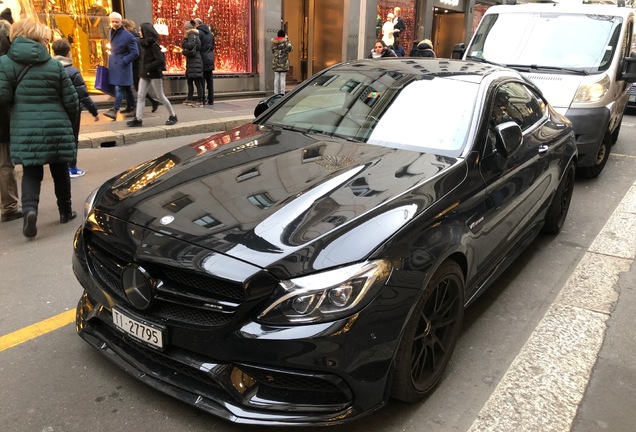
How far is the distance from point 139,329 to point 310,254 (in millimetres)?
844

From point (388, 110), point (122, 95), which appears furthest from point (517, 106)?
point (122, 95)

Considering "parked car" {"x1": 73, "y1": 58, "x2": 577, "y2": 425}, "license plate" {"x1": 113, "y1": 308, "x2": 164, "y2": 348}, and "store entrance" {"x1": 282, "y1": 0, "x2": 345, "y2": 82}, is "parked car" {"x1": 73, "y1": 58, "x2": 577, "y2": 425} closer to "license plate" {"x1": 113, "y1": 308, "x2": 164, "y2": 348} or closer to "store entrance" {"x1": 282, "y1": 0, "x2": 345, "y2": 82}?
"license plate" {"x1": 113, "y1": 308, "x2": 164, "y2": 348}

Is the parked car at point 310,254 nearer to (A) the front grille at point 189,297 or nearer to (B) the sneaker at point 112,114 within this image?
(A) the front grille at point 189,297

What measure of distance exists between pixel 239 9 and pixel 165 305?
43.8 feet

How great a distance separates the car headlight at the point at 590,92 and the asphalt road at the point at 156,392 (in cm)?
236

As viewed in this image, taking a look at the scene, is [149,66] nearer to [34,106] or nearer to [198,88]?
[198,88]

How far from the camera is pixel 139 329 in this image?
2438mm

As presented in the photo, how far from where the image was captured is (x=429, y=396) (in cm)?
284

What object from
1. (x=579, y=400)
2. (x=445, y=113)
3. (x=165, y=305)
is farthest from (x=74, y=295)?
(x=579, y=400)

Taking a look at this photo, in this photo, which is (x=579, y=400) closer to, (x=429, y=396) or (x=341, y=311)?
(x=429, y=396)

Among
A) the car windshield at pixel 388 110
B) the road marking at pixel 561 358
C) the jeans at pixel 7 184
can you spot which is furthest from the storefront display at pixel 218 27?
the road marking at pixel 561 358

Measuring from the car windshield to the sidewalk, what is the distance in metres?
5.44

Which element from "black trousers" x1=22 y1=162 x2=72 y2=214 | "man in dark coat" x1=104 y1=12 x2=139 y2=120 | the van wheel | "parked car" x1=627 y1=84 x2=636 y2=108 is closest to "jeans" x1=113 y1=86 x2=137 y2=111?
"man in dark coat" x1=104 y1=12 x2=139 y2=120

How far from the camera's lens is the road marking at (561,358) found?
8.93 ft
